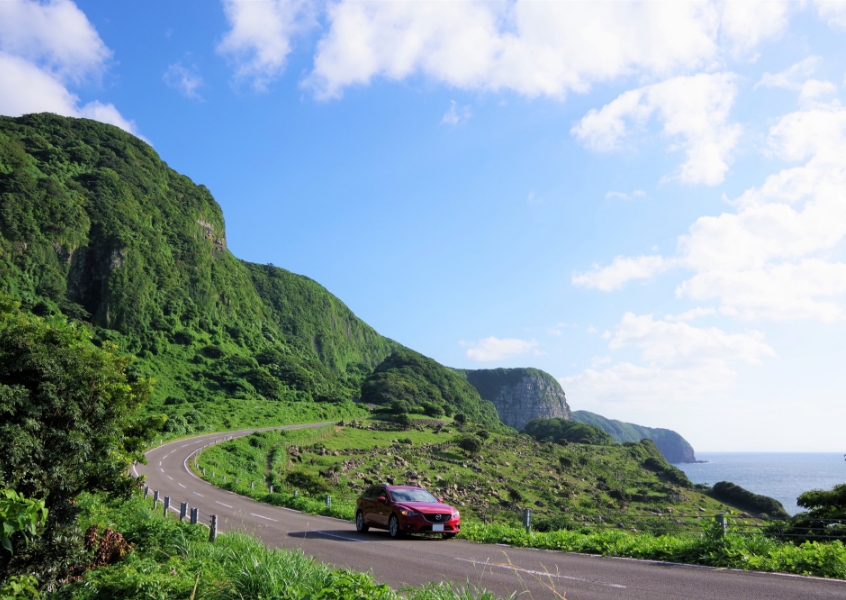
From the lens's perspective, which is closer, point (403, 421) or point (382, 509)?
point (382, 509)

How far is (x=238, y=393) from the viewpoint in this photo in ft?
316

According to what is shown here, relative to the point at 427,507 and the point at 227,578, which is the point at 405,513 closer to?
the point at 427,507

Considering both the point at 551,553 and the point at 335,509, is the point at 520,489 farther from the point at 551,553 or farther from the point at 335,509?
the point at 551,553

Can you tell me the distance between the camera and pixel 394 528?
15.4 meters

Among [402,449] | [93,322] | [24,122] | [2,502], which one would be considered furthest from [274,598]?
[24,122]

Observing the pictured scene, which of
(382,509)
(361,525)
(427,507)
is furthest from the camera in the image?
(361,525)

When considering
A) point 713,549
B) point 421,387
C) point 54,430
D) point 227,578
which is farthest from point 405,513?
point 421,387

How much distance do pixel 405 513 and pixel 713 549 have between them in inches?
296

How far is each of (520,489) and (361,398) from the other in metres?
80.5

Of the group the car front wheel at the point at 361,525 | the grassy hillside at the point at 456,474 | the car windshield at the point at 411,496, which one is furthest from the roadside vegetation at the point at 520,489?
the car front wheel at the point at 361,525

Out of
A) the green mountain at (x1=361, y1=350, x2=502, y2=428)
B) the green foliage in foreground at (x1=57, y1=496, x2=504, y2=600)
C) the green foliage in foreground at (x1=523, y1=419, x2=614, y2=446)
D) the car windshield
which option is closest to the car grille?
the car windshield

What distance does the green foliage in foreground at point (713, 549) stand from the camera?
9516mm

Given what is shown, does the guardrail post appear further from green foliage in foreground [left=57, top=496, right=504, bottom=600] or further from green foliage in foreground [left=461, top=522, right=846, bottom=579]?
green foliage in foreground [left=57, top=496, right=504, bottom=600]

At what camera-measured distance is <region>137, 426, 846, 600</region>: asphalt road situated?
816cm
